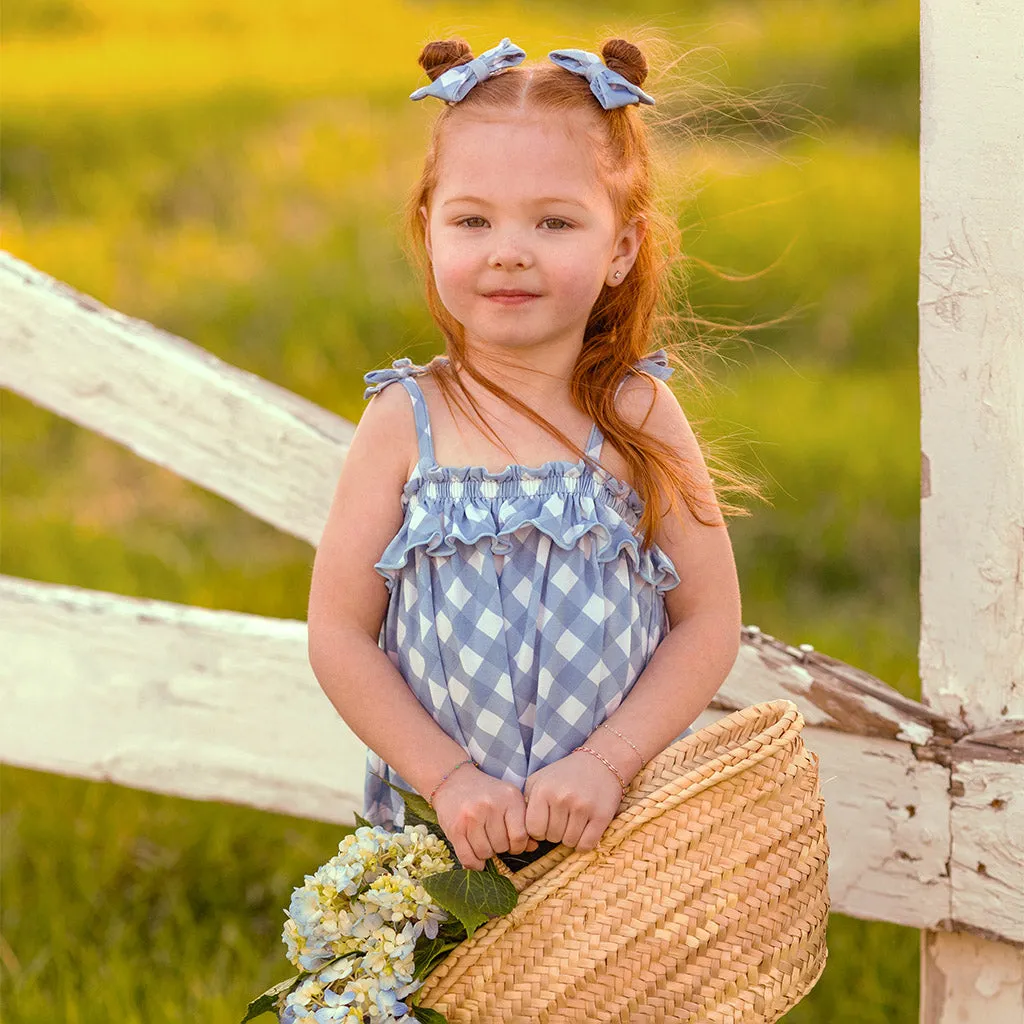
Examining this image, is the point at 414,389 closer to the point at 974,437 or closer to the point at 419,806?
the point at 419,806

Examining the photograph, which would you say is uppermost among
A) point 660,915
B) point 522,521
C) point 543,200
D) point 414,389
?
point 543,200

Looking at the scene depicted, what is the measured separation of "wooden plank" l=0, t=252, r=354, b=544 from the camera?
235 cm

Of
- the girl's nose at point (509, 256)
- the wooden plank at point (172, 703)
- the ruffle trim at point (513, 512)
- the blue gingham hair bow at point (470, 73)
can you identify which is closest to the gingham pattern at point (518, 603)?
the ruffle trim at point (513, 512)

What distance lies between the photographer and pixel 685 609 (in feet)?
6.00

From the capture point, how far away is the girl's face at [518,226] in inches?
67.7

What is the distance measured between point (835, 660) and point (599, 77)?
0.87 meters

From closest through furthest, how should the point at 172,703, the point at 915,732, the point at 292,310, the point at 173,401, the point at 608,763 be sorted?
the point at 608,763 → the point at 915,732 → the point at 173,401 → the point at 172,703 → the point at 292,310

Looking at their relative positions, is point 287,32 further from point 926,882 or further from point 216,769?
point 926,882

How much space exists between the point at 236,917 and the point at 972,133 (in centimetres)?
191

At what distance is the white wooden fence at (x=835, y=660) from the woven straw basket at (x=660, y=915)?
489 mm

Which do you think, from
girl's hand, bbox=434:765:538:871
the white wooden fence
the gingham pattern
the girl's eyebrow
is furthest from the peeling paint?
the girl's eyebrow

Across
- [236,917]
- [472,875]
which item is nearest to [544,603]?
[472,875]

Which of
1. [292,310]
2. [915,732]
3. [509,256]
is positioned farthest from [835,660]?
[292,310]

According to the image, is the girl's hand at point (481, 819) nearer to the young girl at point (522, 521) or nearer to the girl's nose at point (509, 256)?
the young girl at point (522, 521)
